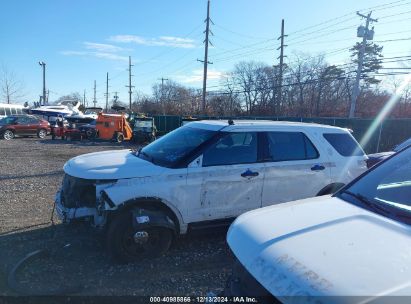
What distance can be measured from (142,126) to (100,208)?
2419cm

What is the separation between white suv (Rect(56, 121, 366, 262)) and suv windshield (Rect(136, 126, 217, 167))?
2cm

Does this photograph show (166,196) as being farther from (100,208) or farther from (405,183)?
(405,183)

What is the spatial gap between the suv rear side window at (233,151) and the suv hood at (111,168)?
28.1 inches

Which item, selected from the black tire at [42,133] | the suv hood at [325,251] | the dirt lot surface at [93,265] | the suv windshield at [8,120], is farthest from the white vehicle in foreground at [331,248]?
the black tire at [42,133]

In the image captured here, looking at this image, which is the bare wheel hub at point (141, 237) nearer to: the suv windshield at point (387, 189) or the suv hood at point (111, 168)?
the suv hood at point (111, 168)

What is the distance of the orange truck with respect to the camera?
28375 mm

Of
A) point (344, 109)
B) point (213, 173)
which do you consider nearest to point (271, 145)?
point (213, 173)

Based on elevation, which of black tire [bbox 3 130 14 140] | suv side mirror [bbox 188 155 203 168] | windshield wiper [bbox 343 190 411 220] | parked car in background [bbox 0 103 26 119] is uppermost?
parked car in background [bbox 0 103 26 119]

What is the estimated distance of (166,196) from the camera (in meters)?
4.84

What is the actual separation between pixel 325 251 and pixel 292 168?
366 cm

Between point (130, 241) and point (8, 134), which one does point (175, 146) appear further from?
point (8, 134)

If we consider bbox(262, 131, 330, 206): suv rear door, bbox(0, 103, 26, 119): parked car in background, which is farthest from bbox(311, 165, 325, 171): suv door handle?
bbox(0, 103, 26, 119): parked car in background

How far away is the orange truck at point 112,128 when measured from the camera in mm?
28375

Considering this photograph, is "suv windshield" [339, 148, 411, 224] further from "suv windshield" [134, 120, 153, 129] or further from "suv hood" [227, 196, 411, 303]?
"suv windshield" [134, 120, 153, 129]
